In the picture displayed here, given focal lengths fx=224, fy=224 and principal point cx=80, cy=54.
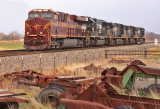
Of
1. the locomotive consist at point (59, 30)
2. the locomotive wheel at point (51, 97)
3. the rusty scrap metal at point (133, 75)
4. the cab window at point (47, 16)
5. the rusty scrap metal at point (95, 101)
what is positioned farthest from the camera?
the cab window at point (47, 16)

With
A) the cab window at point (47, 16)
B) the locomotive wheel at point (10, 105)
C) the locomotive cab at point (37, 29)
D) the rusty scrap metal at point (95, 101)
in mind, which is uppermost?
the cab window at point (47, 16)

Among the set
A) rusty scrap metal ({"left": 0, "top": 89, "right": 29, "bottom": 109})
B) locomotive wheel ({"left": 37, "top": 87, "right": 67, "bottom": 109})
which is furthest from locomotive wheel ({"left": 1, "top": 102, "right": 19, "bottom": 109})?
locomotive wheel ({"left": 37, "top": 87, "right": 67, "bottom": 109})

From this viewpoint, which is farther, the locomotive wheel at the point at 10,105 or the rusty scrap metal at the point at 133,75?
the rusty scrap metal at the point at 133,75

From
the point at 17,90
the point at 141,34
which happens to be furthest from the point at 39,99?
the point at 141,34

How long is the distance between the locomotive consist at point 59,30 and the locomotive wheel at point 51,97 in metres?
15.2

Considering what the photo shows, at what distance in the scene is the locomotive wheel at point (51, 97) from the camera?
5000 millimetres

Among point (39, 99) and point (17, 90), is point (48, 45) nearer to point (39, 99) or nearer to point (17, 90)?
point (17, 90)

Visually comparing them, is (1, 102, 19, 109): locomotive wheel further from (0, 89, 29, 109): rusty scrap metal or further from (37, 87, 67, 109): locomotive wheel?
(37, 87, 67, 109): locomotive wheel

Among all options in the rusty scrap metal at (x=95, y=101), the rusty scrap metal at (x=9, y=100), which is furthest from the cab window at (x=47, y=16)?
the rusty scrap metal at (x=95, y=101)

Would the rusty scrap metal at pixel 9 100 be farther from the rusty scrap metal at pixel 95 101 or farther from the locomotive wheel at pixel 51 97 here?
the rusty scrap metal at pixel 95 101

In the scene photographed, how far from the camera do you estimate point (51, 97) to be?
5.18m

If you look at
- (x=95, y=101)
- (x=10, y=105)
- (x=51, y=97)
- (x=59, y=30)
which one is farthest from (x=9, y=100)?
(x=59, y=30)

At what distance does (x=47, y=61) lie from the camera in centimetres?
1495

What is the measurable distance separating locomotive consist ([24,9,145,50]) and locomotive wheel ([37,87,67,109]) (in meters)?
15.2
